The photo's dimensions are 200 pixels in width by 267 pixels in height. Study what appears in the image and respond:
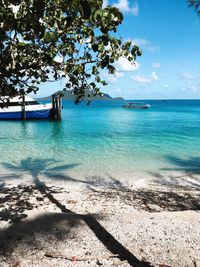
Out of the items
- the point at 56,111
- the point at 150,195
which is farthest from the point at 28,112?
the point at 150,195

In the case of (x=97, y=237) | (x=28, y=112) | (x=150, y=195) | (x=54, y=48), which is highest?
(x=54, y=48)

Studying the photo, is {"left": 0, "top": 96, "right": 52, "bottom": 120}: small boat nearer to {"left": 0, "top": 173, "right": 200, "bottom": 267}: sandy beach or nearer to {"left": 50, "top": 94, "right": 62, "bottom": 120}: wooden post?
{"left": 50, "top": 94, "right": 62, "bottom": 120}: wooden post

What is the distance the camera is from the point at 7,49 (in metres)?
5.27

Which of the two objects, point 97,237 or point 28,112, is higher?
point 97,237

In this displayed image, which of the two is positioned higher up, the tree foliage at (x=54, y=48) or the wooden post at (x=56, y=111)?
the tree foliage at (x=54, y=48)

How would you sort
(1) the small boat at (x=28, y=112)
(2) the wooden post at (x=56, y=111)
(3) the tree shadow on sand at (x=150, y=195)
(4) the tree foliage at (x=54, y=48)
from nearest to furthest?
1. (4) the tree foliage at (x=54, y=48)
2. (3) the tree shadow on sand at (x=150, y=195)
3. (1) the small boat at (x=28, y=112)
4. (2) the wooden post at (x=56, y=111)

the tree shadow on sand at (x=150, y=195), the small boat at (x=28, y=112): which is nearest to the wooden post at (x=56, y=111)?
the small boat at (x=28, y=112)

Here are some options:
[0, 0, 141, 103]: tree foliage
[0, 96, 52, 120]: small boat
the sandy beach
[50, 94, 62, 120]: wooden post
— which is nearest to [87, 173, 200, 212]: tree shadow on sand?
the sandy beach

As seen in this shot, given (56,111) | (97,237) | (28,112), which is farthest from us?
(56,111)

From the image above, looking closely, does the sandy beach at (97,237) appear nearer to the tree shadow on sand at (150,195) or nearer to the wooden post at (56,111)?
the tree shadow on sand at (150,195)

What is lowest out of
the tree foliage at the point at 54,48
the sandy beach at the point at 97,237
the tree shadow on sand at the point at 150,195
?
the tree shadow on sand at the point at 150,195

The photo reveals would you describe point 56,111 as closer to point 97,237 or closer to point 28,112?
point 28,112

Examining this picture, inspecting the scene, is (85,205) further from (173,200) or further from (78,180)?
(78,180)

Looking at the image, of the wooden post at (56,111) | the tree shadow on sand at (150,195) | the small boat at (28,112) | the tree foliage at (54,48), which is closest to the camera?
the tree foliage at (54,48)
